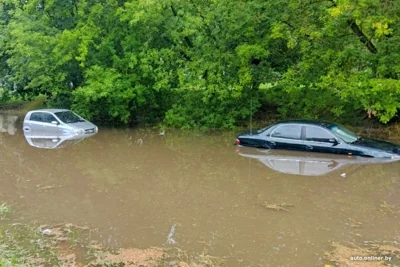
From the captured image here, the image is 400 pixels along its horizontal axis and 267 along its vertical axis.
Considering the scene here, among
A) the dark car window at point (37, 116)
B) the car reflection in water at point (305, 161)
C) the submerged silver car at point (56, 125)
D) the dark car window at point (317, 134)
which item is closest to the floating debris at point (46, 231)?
the car reflection in water at point (305, 161)

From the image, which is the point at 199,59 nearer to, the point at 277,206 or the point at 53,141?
the point at 53,141

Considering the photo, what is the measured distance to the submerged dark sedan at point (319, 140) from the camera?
12.7 m

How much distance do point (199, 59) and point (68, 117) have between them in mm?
6889

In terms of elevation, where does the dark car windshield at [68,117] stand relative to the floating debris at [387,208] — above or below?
above

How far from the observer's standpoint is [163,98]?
2255 centimetres

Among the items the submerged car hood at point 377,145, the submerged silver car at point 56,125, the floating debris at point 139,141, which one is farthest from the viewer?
the submerged silver car at point 56,125

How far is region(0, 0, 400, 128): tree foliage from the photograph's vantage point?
1698cm

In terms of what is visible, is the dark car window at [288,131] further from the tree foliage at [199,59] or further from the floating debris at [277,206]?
the floating debris at [277,206]

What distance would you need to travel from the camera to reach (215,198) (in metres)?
10.2

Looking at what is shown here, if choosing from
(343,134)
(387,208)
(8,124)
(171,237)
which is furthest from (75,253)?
(8,124)

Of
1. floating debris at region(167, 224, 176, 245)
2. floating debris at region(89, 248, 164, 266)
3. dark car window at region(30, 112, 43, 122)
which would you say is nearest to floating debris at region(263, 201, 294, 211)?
floating debris at region(167, 224, 176, 245)

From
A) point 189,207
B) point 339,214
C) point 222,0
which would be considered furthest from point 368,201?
point 222,0

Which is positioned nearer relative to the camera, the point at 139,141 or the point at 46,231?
the point at 46,231

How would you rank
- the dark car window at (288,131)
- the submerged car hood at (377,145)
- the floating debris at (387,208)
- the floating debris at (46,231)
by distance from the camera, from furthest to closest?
1. the dark car window at (288,131)
2. the submerged car hood at (377,145)
3. the floating debris at (387,208)
4. the floating debris at (46,231)
